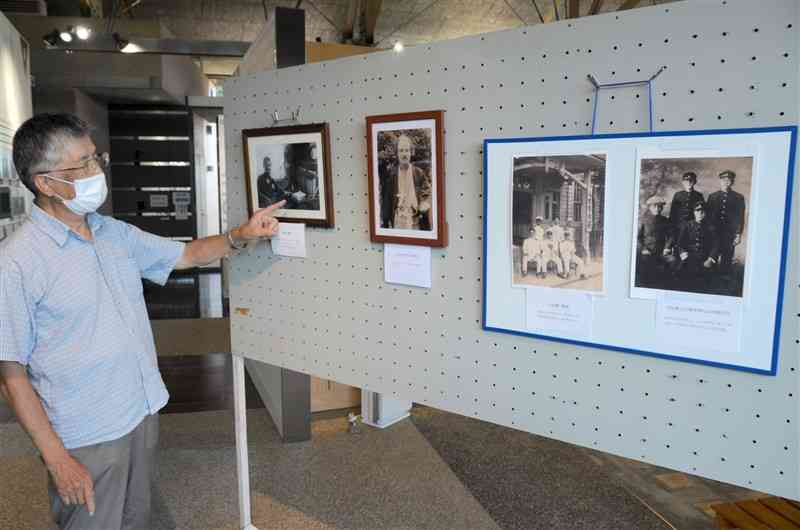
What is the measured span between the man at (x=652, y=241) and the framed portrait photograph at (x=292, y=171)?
0.93 meters

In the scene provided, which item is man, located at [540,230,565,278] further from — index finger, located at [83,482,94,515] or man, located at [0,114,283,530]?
index finger, located at [83,482,94,515]

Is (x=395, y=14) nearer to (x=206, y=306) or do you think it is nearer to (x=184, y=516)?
(x=206, y=306)

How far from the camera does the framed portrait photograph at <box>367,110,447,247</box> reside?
1.49 m

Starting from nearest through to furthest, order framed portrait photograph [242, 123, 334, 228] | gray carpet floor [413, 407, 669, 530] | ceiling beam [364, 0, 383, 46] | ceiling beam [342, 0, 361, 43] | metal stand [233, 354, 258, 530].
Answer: framed portrait photograph [242, 123, 334, 228] → metal stand [233, 354, 258, 530] → gray carpet floor [413, 407, 669, 530] → ceiling beam [364, 0, 383, 46] → ceiling beam [342, 0, 361, 43]

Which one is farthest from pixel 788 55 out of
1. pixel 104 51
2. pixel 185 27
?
pixel 185 27

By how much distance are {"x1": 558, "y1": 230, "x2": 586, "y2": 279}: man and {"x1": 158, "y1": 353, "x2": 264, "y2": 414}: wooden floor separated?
3.00m

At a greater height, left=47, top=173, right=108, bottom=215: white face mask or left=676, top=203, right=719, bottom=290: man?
left=47, top=173, right=108, bottom=215: white face mask

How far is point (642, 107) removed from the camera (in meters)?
1.18

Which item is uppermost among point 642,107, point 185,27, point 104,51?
point 185,27

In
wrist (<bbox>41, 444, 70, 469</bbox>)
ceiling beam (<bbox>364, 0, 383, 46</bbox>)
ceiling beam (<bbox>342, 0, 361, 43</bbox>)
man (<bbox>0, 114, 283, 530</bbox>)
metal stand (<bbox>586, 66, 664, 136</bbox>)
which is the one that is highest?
ceiling beam (<bbox>342, 0, 361, 43</bbox>)

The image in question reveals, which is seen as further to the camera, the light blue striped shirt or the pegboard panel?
the light blue striped shirt

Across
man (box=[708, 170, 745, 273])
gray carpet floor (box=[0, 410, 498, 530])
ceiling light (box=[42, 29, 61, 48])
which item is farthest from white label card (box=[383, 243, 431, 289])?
ceiling light (box=[42, 29, 61, 48])

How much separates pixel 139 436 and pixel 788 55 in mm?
1892

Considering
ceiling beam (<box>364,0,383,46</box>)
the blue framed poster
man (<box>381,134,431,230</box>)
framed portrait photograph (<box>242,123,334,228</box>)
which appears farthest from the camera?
ceiling beam (<box>364,0,383,46</box>)
